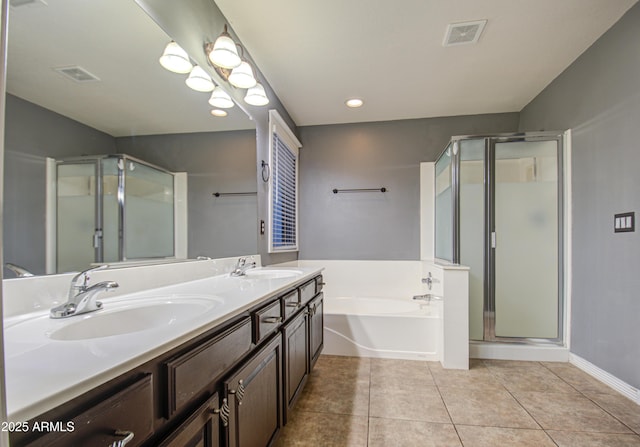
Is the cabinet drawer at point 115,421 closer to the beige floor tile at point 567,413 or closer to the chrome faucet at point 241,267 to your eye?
the chrome faucet at point 241,267

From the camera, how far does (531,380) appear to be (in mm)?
2273

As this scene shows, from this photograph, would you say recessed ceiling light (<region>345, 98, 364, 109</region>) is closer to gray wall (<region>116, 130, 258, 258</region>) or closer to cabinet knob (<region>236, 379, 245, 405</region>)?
gray wall (<region>116, 130, 258, 258</region>)

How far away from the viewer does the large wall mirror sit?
2.72ft

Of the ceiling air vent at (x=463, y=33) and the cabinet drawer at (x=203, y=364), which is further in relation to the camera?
the ceiling air vent at (x=463, y=33)

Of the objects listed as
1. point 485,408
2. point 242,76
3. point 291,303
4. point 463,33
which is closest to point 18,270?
point 291,303

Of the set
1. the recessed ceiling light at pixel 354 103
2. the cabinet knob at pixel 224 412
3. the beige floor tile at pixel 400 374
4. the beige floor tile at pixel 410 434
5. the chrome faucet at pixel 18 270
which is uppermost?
the recessed ceiling light at pixel 354 103

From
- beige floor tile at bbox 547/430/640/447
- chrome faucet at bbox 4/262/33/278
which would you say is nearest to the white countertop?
chrome faucet at bbox 4/262/33/278

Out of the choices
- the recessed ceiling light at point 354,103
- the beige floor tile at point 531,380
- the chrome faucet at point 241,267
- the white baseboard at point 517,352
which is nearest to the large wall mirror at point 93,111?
the chrome faucet at point 241,267

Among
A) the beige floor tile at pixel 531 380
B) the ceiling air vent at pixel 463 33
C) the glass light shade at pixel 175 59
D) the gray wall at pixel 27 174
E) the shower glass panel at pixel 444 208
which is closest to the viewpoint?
the gray wall at pixel 27 174

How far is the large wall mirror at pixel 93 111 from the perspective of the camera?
2.72ft

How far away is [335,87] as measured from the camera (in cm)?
286

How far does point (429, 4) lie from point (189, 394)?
7.43ft

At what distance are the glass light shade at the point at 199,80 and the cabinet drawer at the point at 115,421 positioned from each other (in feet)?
4.91

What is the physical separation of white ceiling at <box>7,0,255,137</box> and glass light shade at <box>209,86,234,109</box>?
235 mm
